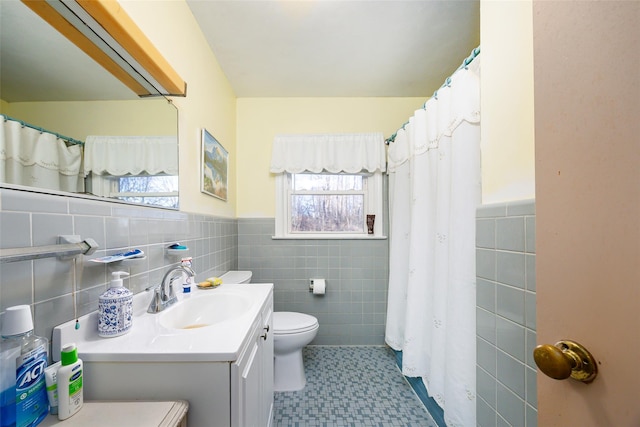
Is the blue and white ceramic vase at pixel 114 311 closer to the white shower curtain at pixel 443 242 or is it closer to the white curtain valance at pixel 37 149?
the white curtain valance at pixel 37 149

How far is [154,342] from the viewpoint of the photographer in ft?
2.22

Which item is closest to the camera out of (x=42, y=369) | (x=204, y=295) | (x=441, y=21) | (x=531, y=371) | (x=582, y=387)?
(x=582, y=387)

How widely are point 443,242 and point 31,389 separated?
4.91 feet

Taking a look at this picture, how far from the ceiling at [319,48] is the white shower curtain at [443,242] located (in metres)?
0.49

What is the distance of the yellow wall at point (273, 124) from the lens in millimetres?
2279

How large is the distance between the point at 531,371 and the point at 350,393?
3.94 ft

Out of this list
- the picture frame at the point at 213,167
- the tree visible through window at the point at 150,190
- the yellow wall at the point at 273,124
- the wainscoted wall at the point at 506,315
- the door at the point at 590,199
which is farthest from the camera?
the yellow wall at the point at 273,124

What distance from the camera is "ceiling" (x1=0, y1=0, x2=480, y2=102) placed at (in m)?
0.79

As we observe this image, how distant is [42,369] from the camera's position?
0.53 metres

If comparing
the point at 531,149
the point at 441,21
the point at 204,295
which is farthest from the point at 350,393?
the point at 441,21

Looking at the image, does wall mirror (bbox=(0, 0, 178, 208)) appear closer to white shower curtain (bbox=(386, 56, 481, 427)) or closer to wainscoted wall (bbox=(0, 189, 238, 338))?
wainscoted wall (bbox=(0, 189, 238, 338))

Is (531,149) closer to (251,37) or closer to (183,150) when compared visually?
(183,150)

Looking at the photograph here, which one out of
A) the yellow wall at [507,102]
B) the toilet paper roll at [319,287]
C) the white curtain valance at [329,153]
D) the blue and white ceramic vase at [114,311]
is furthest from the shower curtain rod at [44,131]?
the toilet paper roll at [319,287]

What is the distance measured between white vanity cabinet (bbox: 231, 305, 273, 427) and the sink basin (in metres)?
0.14
